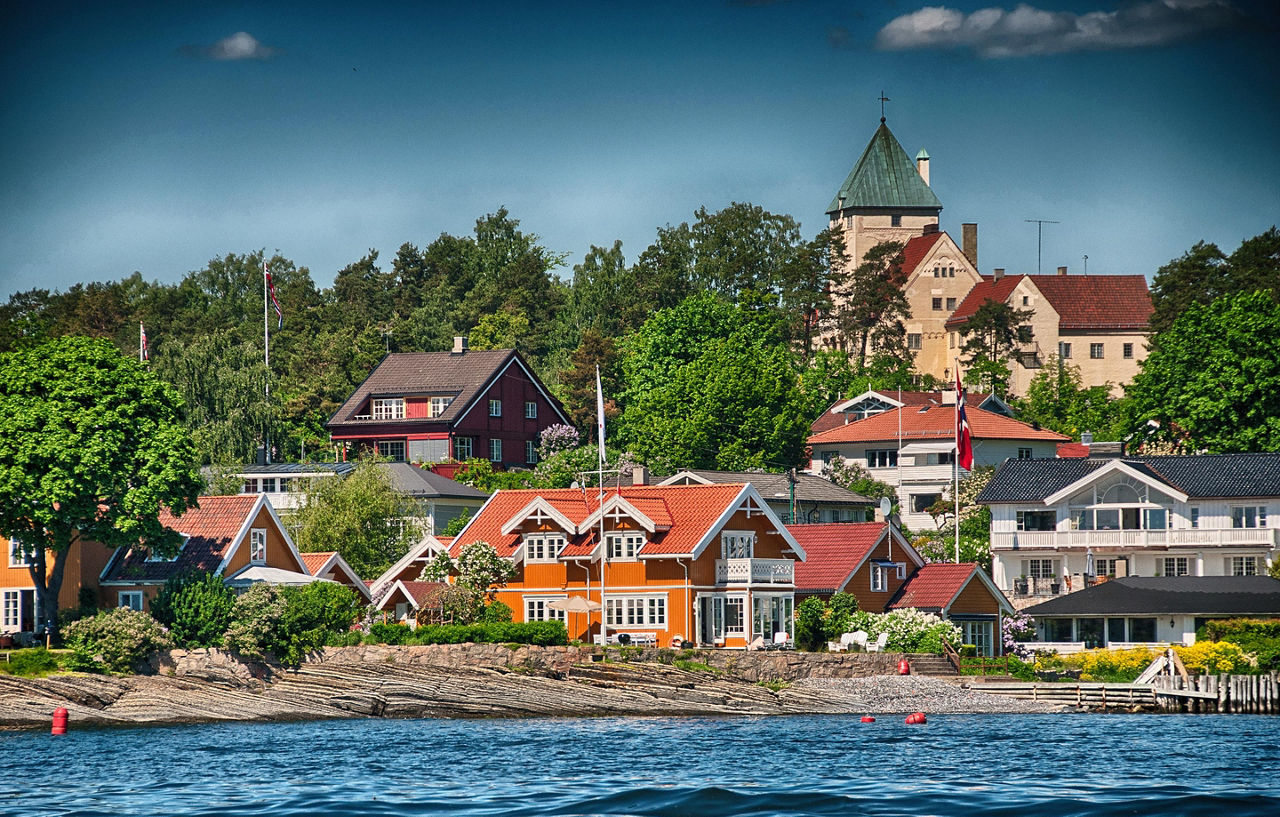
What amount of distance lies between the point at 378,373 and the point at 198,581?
166ft

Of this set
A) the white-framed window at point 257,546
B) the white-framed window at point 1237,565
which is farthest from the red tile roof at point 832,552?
the white-framed window at point 257,546

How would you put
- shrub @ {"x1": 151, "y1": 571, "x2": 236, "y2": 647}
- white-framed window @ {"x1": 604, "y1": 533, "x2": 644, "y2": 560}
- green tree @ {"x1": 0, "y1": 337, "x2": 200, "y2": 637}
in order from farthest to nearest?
white-framed window @ {"x1": 604, "y1": 533, "x2": 644, "y2": 560} → shrub @ {"x1": 151, "y1": 571, "x2": 236, "y2": 647} → green tree @ {"x1": 0, "y1": 337, "x2": 200, "y2": 637}

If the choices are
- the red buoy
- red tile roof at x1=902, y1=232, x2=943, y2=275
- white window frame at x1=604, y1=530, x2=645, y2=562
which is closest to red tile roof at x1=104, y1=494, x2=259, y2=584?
the red buoy

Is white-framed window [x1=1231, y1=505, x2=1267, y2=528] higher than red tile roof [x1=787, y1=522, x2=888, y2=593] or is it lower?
higher

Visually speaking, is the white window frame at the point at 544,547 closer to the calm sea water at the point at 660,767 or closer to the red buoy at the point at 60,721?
the calm sea water at the point at 660,767

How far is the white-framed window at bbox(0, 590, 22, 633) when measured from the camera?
68438mm

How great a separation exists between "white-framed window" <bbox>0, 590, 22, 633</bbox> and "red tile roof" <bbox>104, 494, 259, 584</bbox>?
3445 millimetres

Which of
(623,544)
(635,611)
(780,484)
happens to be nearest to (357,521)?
(623,544)

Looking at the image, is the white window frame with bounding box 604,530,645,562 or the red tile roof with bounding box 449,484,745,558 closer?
the red tile roof with bounding box 449,484,745,558

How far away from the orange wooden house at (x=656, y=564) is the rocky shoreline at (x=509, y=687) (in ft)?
15.1

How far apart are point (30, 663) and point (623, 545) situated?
22918mm

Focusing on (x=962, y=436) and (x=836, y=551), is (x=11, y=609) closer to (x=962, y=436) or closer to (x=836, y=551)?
(x=836, y=551)

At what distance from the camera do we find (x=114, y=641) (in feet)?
202

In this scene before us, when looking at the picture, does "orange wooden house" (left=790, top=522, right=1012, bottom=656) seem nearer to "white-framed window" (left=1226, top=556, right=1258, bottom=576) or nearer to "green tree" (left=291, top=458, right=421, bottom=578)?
"white-framed window" (left=1226, top=556, right=1258, bottom=576)
